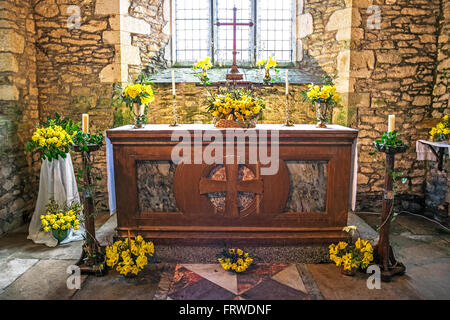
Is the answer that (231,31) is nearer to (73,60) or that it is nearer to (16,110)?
(73,60)

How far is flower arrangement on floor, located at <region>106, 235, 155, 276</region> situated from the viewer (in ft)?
10.2

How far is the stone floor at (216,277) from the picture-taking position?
288 cm

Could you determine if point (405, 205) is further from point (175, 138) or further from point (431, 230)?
point (175, 138)

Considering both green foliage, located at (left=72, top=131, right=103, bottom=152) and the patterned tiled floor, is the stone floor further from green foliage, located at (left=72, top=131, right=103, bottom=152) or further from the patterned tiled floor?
green foliage, located at (left=72, top=131, right=103, bottom=152)

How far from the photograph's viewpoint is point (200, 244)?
3451 millimetres

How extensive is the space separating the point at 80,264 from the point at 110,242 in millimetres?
408

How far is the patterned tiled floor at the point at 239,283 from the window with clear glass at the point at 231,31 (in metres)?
3.76

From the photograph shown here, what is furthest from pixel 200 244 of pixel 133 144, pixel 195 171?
pixel 133 144

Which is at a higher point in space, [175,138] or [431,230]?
[175,138]

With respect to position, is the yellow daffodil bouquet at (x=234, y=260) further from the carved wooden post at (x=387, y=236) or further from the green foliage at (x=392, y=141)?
the green foliage at (x=392, y=141)

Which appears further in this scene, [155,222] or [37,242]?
[37,242]

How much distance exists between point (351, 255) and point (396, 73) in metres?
3.03

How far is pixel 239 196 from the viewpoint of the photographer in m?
3.51

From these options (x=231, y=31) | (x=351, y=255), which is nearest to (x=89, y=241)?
(x=351, y=255)
